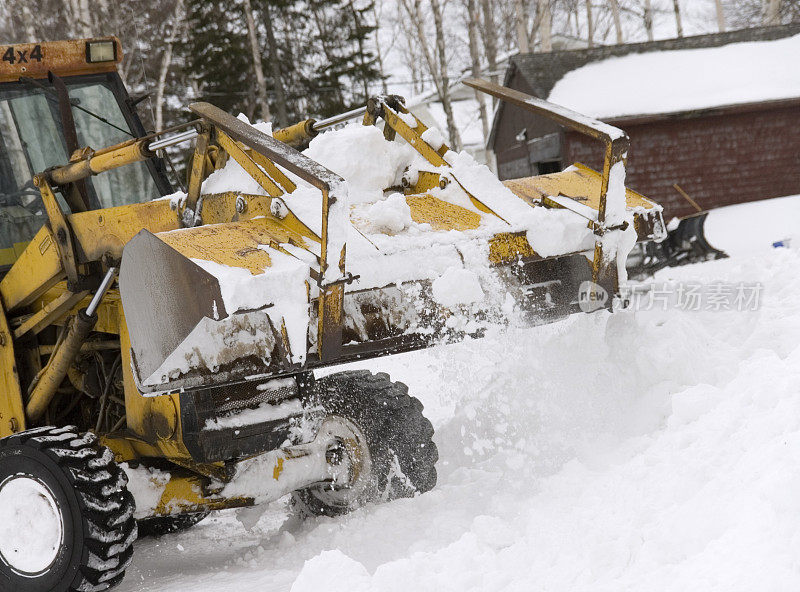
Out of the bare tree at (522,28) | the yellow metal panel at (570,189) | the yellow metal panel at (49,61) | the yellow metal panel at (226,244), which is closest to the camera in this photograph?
the yellow metal panel at (226,244)

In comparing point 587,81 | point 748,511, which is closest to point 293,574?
point 748,511

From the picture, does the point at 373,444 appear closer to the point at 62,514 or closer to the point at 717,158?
the point at 62,514

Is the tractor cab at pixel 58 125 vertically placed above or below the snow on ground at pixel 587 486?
above

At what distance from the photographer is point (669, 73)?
1820cm

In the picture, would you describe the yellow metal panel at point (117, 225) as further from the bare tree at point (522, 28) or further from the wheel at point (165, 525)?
the bare tree at point (522, 28)

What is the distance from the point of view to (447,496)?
4410 mm

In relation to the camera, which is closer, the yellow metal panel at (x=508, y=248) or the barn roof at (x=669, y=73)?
the yellow metal panel at (x=508, y=248)

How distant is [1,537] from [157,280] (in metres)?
1.66

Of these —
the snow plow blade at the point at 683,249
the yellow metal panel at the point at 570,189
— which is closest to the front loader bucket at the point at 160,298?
the yellow metal panel at the point at 570,189

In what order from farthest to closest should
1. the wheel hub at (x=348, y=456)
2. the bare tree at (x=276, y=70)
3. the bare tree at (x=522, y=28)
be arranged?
the bare tree at (x=522, y=28)
the bare tree at (x=276, y=70)
the wheel hub at (x=348, y=456)

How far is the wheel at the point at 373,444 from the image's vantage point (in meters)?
4.62

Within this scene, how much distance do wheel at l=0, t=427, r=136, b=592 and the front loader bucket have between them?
2.34 feet

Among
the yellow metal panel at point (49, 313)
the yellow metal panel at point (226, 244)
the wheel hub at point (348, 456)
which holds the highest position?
the yellow metal panel at point (226, 244)

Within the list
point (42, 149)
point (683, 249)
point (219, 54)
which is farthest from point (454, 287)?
point (219, 54)
